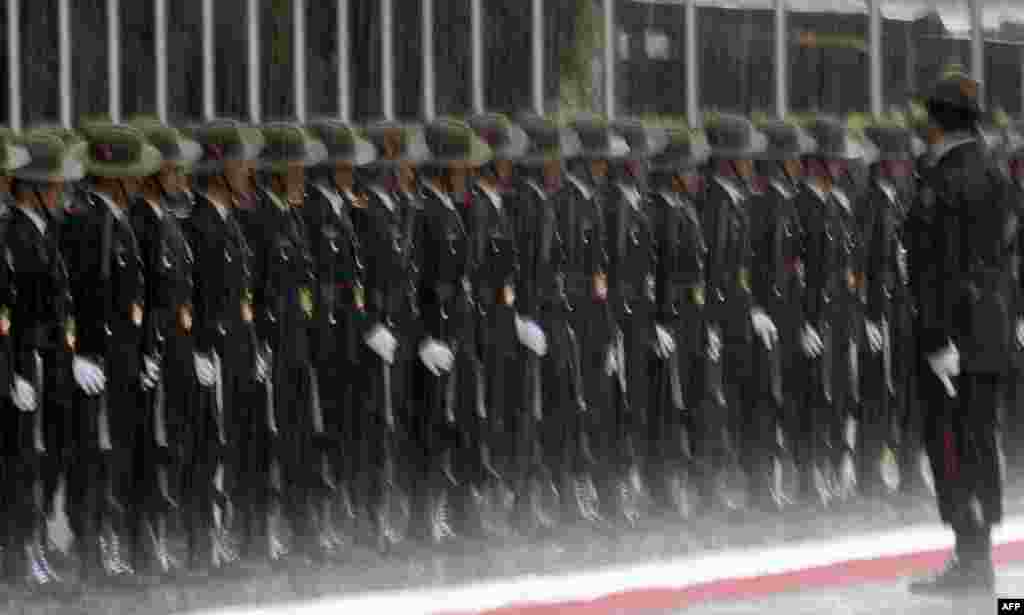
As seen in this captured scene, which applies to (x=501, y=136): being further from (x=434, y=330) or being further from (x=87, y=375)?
(x=87, y=375)

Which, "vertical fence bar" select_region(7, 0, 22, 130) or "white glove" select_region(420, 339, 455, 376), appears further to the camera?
"vertical fence bar" select_region(7, 0, 22, 130)

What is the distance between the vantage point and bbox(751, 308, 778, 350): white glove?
13539 mm

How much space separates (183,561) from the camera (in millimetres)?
11430

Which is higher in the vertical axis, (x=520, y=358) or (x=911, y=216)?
(x=911, y=216)

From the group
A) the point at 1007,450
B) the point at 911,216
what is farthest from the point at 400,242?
the point at 1007,450

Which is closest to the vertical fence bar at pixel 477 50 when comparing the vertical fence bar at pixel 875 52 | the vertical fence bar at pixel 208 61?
the vertical fence bar at pixel 208 61

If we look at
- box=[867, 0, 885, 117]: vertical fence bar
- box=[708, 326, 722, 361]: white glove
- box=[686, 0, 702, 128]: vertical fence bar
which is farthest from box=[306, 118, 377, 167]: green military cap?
box=[867, 0, 885, 117]: vertical fence bar

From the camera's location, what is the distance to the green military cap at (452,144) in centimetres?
1222

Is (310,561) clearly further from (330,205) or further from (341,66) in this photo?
(341,66)

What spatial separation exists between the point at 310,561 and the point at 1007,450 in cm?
438

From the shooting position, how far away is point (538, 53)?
Answer: 51.1 ft

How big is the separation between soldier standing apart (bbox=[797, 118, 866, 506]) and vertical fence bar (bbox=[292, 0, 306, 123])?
2610 mm

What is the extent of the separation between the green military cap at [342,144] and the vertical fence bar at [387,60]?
2.96m

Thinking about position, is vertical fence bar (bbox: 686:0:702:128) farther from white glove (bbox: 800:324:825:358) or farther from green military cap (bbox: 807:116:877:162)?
white glove (bbox: 800:324:825:358)
